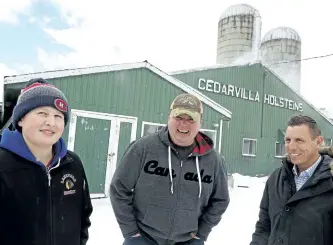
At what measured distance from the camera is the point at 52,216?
1.78 metres

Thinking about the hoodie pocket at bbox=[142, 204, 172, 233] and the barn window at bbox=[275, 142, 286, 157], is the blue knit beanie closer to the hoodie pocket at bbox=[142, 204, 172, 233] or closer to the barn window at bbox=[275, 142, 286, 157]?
the hoodie pocket at bbox=[142, 204, 172, 233]

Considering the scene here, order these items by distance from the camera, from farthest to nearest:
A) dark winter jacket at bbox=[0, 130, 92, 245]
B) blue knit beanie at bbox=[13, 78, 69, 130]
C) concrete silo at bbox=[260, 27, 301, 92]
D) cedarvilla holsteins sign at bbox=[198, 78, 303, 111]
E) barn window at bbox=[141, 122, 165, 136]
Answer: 1. concrete silo at bbox=[260, 27, 301, 92]
2. cedarvilla holsteins sign at bbox=[198, 78, 303, 111]
3. barn window at bbox=[141, 122, 165, 136]
4. blue knit beanie at bbox=[13, 78, 69, 130]
5. dark winter jacket at bbox=[0, 130, 92, 245]

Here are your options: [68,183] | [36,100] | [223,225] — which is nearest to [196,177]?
[68,183]

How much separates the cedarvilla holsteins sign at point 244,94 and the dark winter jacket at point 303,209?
1158cm

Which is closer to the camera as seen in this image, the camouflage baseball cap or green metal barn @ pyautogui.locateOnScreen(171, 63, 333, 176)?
the camouflage baseball cap

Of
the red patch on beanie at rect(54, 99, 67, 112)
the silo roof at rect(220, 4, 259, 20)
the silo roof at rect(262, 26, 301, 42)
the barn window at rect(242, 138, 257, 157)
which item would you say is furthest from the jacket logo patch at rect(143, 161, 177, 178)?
the silo roof at rect(262, 26, 301, 42)

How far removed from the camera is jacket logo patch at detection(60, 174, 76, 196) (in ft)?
6.27

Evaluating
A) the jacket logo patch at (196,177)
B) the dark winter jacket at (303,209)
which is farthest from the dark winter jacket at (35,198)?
the dark winter jacket at (303,209)

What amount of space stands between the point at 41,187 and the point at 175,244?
121cm

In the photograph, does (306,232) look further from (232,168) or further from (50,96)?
(232,168)

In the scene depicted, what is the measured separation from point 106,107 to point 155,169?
5810mm

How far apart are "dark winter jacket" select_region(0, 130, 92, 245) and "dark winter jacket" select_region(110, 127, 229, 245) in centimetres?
51

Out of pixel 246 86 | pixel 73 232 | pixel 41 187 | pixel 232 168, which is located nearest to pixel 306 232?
pixel 73 232

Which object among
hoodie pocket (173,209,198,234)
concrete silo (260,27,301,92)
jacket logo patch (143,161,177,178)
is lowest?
hoodie pocket (173,209,198,234)
